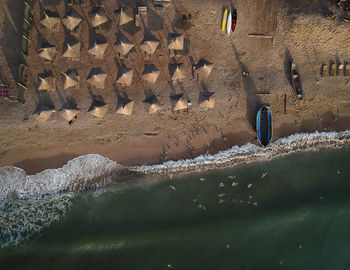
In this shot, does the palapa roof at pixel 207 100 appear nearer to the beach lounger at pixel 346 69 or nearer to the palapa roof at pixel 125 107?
the palapa roof at pixel 125 107

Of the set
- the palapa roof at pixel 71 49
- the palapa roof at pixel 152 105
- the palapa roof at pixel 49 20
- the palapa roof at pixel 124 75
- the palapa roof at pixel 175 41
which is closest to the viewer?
the palapa roof at pixel 49 20

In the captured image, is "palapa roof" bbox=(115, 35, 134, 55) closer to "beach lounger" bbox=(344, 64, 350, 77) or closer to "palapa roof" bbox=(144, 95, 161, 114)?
"palapa roof" bbox=(144, 95, 161, 114)

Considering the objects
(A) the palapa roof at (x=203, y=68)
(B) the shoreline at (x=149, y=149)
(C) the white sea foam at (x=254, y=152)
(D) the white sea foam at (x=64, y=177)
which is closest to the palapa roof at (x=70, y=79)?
(B) the shoreline at (x=149, y=149)

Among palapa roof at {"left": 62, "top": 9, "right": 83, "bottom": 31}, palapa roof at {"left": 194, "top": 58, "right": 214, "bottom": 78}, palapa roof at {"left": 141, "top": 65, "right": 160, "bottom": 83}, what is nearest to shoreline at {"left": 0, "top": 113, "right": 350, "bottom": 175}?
palapa roof at {"left": 141, "top": 65, "right": 160, "bottom": 83}

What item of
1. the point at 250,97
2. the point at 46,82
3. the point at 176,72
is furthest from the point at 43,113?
the point at 250,97

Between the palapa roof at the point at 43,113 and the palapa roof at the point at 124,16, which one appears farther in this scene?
the palapa roof at the point at 43,113

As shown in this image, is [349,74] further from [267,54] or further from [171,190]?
[171,190]

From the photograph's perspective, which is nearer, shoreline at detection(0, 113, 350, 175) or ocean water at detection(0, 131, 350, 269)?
shoreline at detection(0, 113, 350, 175)
